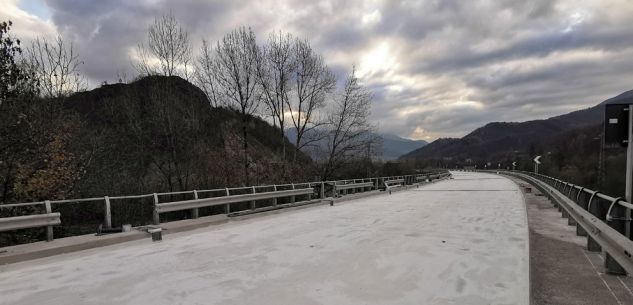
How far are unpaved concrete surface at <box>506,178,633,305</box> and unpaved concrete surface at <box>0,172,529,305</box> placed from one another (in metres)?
0.26

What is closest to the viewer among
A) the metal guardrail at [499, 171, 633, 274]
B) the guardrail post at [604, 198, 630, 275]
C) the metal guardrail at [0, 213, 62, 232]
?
the metal guardrail at [499, 171, 633, 274]

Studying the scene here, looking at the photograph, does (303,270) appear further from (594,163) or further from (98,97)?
(594,163)

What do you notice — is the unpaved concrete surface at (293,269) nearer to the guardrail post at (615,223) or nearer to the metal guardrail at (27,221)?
the metal guardrail at (27,221)

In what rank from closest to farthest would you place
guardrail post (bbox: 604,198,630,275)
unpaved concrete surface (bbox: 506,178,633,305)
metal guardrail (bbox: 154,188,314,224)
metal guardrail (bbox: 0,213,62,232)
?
unpaved concrete surface (bbox: 506,178,633,305) → guardrail post (bbox: 604,198,630,275) → metal guardrail (bbox: 0,213,62,232) → metal guardrail (bbox: 154,188,314,224)

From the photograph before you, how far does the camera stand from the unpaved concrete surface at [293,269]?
5.59 metres

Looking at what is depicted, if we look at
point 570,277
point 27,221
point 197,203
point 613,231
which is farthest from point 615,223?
point 27,221

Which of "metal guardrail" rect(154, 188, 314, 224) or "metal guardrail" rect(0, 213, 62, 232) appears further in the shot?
"metal guardrail" rect(154, 188, 314, 224)

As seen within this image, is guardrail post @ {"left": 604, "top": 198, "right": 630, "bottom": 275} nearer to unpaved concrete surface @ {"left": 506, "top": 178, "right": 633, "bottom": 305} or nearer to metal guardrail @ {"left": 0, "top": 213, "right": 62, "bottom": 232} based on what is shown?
unpaved concrete surface @ {"left": 506, "top": 178, "right": 633, "bottom": 305}

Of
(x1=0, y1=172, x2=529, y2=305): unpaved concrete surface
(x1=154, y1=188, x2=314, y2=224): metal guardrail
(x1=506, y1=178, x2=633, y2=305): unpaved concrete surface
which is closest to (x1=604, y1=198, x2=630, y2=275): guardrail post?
(x1=506, y1=178, x2=633, y2=305): unpaved concrete surface

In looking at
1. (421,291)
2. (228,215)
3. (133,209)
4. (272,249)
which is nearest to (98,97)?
(133,209)

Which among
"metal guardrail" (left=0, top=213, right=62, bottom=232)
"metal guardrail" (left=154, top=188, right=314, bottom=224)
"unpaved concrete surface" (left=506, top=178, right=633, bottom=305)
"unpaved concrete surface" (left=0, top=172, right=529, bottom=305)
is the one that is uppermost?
"metal guardrail" (left=0, top=213, right=62, bottom=232)

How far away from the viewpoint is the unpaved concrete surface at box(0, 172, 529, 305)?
5.59 metres

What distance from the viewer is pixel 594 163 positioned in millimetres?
106000

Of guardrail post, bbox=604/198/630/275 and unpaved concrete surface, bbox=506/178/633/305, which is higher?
guardrail post, bbox=604/198/630/275
